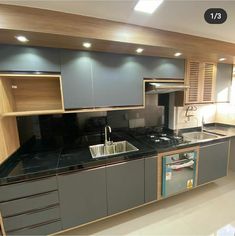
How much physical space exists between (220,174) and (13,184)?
2.95 m

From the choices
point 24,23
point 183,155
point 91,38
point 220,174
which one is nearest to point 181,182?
point 183,155

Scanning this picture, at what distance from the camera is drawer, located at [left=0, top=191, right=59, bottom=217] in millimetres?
1377

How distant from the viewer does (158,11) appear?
4.42ft

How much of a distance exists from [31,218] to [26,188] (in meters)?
0.34

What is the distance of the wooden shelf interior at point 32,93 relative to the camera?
172cm

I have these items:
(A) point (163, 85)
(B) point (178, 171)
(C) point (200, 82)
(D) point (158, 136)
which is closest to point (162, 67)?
(A) point (163, 85)

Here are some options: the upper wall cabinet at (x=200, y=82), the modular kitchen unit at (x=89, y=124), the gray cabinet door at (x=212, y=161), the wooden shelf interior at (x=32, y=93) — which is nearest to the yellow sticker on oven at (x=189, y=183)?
the modular kitchen unit at (x=89, y=124)

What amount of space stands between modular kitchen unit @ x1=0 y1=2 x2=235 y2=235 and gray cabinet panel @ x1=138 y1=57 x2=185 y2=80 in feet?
0.05

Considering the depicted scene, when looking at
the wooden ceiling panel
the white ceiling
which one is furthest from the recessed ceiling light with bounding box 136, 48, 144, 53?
the white ceiling

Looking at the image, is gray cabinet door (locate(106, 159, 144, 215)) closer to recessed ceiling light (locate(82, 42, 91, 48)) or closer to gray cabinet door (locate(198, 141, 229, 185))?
gray cabinet door (locate(198, 141, 229, 185))

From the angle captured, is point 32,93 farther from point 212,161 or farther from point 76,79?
point 212,161

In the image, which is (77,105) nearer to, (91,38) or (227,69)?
(91,38)

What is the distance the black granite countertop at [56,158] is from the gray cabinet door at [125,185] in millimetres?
100

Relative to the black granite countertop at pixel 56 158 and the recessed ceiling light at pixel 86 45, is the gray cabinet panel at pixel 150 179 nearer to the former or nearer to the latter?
the black granite countertop at pixel 56 158
